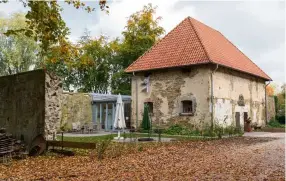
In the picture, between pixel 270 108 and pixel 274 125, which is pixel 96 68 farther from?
pixel 274 125

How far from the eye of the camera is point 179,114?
20.3 metres

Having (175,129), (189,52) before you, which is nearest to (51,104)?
(175,129)

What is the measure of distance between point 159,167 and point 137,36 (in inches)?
1097

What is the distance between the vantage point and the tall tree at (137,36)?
35125 millimetres

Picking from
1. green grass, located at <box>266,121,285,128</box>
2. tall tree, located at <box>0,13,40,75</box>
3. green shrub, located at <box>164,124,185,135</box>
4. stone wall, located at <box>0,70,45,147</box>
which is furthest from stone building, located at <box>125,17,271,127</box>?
tall tree, located at <box>0,13,40,75</box>

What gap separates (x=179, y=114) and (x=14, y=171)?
13.3m

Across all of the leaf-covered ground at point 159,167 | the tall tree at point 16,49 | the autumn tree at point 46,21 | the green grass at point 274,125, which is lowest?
the leaf-covered ground at point 159,167

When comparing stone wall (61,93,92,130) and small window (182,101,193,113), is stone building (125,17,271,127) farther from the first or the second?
stone wall (61,93,92,130)

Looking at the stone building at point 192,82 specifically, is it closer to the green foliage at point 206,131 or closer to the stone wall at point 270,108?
the green foliage at point 206,131

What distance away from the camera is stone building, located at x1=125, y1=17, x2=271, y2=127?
19.7 meters

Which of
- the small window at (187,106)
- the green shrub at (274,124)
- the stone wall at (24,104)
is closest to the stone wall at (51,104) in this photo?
the stone wall at (24,104)

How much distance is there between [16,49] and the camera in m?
38.5

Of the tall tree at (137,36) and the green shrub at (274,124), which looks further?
the tall tree at (137,36)

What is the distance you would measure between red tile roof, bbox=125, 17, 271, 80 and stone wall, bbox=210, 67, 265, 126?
0.72m
